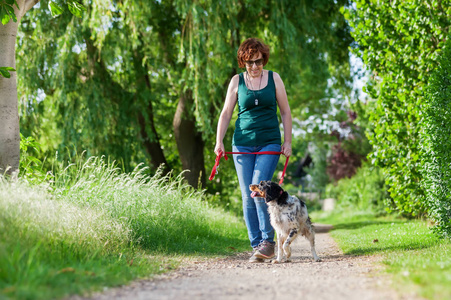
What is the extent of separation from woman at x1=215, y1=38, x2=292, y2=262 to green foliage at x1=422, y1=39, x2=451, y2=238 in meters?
2.09

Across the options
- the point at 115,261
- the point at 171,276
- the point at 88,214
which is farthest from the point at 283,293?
the point at 88,214

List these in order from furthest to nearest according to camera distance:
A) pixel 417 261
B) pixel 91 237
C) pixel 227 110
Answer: pixel 227 110
pixel 91 237
pixel 417 261

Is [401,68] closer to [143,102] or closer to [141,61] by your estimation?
[143,102]

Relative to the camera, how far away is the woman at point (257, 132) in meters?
5.57

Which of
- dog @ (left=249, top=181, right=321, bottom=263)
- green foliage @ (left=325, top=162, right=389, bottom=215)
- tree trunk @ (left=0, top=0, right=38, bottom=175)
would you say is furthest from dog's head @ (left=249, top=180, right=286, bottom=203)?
green foliage @ (left=325, top=162, right=389, bottom=215)

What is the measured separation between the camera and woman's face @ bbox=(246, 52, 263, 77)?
557 cm

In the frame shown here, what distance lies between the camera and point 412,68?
310 inches

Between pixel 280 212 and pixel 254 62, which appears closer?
pixel 280 212

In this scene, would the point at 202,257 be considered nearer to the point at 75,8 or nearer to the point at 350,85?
the point at 75,8

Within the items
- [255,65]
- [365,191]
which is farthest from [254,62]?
[365,191]

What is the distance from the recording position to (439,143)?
632 centimetres

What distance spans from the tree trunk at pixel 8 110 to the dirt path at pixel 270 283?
2490 millimetres

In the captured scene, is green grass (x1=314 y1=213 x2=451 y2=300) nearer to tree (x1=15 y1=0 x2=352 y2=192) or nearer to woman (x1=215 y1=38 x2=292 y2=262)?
woman (x1=215 y1=38 x2=292 y2=262)

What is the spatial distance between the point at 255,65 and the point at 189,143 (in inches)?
304
